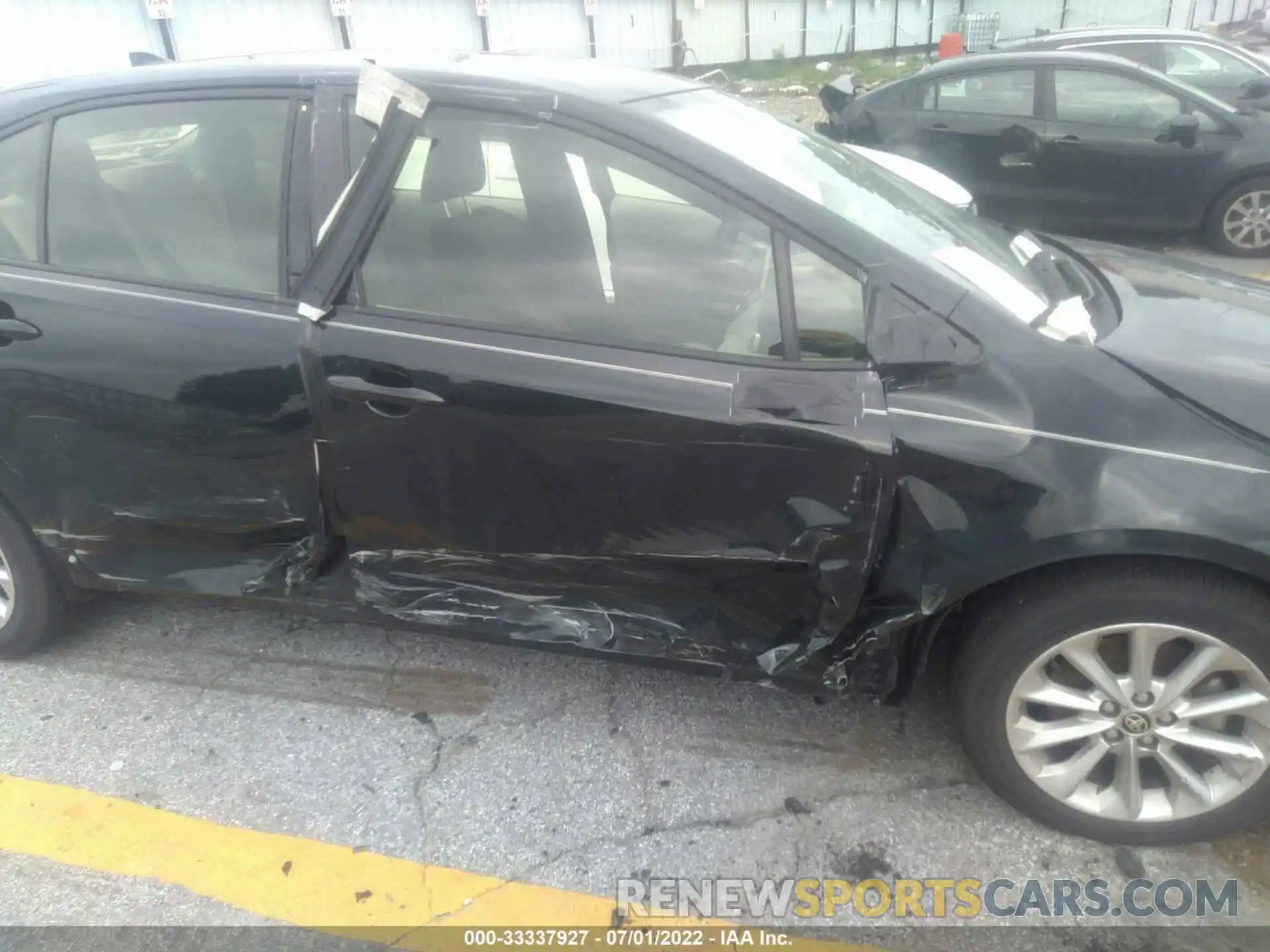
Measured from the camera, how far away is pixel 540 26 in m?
20.0

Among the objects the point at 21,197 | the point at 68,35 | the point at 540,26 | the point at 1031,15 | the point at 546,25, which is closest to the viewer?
the point at 21,197

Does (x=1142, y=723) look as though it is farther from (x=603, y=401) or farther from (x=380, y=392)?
(x=380, y=392)

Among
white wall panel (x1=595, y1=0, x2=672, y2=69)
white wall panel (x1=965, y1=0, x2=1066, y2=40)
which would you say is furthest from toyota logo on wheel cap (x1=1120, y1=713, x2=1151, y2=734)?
white wall panel (x1=965, y1=0, x2=1066, y2=40)

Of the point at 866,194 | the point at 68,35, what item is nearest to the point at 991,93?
the point at 866,194

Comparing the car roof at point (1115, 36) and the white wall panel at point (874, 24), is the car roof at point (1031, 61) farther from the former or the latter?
the white wall panel at point (874, 24)

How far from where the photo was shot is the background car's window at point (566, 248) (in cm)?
226

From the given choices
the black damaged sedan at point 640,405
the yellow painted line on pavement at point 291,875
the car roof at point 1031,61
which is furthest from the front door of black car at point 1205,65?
the yellow painted line on pavement at point 291,875

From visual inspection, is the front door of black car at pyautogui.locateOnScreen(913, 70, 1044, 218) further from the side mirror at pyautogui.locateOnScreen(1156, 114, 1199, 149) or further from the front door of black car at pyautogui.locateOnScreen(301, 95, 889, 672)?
the front door of black car at pyautogui.locateOnScreen(301, 95, 889, 672)

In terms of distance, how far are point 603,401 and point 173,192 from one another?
4.55 ft

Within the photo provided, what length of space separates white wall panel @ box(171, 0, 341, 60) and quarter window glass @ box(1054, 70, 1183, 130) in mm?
11709

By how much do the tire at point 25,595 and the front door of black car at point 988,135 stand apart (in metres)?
6.43

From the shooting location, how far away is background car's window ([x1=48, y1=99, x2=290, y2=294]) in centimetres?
251

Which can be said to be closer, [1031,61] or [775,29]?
[1031,61]

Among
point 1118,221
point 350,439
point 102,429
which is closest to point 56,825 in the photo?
point 102,429
